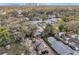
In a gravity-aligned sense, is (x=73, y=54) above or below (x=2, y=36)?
below

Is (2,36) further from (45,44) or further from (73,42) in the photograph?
(73,42)

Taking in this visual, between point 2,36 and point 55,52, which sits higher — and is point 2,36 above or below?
above

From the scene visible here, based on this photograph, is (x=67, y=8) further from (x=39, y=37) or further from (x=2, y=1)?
(x=2, y=1)

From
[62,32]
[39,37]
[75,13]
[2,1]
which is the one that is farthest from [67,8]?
[2,1]
